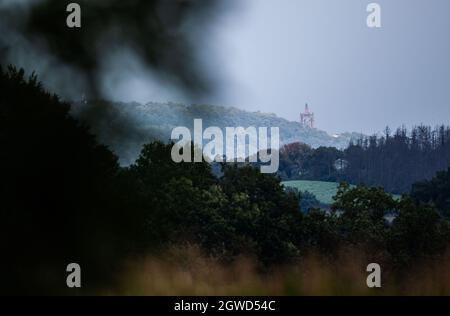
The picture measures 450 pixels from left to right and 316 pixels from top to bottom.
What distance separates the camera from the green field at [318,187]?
142 m

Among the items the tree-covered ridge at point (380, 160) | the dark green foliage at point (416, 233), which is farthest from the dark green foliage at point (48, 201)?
the tree-covered ridge at point (380, 160)

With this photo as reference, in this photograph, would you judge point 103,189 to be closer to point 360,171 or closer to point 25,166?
point 25,166

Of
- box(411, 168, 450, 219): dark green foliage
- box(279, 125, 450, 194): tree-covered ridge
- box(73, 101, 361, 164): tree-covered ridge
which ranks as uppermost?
box(279, 125, 450, 194): tree-covered ridge

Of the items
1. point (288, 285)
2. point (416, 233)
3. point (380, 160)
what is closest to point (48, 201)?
point (288, 285)

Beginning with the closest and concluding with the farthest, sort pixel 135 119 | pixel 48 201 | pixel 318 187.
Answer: pixel 48 201 < pixel 135 119 < pixel 318 187

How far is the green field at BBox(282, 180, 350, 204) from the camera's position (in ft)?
466

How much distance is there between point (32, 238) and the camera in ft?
56.6

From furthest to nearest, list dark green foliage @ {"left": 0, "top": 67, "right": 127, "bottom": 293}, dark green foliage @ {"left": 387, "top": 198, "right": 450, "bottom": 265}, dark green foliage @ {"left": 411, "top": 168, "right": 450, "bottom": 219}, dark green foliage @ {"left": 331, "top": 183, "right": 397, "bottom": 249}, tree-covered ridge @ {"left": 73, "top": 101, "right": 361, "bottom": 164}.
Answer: dark green foliage @ {"left": 411, "top": 168, "right": 450, "bottom": 219}
dark green foliage @ {"left": 331, "top": 183, "right": 397, "bottom": 249}
dark green foliage @ {"left": 387, "top": 198, "right": 450, "bottom": 265}
tree-covered ridge @ {"left": 73, "top": 101, "right": 361, "bottom": 164}
dark green foliage @ {"left": 0, "top": 67, "right": 127, "bottom": 293}

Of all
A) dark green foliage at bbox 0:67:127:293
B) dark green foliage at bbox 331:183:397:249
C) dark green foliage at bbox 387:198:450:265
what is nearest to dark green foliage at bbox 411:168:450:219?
dark green foliage at bbox 331:183:397:249

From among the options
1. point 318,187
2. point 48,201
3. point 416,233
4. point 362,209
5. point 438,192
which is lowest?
point 48,201

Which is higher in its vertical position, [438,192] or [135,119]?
[438,192]

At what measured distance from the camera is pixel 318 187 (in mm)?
146375

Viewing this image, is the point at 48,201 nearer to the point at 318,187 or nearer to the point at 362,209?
the point at 362,209

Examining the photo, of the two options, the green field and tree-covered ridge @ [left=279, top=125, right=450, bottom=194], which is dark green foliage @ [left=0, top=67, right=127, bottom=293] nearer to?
tree-covered ridge @ [left=279, top=125, right=450, bottom=194]
